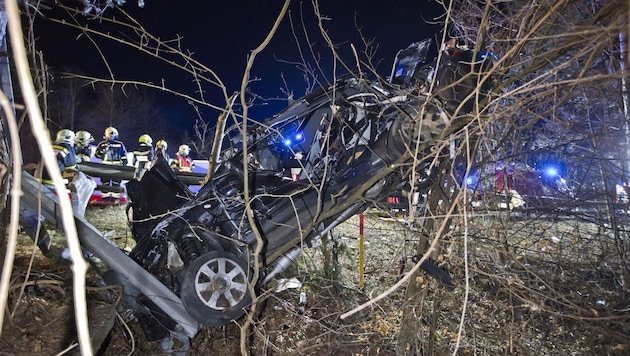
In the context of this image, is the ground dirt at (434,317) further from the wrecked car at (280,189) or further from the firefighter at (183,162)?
the firefighter at (183,162)

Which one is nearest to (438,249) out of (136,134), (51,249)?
(51,249)

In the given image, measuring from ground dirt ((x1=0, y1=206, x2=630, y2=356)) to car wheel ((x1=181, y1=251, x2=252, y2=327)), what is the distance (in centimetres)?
36

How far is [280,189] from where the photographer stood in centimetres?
457

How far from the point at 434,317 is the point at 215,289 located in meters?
1.97

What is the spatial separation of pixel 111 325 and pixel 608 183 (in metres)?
4.96

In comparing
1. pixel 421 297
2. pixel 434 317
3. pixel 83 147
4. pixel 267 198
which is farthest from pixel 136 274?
pixel 83 147

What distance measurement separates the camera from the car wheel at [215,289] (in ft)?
12.5

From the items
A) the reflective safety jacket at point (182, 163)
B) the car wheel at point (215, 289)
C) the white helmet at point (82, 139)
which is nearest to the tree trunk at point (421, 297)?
the car wheel at point (215, 289)

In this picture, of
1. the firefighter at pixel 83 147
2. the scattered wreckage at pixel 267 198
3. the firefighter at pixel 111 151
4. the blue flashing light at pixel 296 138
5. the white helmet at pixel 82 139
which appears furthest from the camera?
the firefighter at pixel 111 151

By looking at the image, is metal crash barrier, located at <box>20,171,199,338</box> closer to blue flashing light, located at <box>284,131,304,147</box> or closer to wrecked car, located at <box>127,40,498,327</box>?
wrecked car, located at <box>127,40,498,327</box>

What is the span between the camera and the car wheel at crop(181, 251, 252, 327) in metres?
3.82

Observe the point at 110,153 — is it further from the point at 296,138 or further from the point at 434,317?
the point at 434,317

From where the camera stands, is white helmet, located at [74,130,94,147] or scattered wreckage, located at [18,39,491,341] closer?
scattered wreckage, located at [18,39,491,341]

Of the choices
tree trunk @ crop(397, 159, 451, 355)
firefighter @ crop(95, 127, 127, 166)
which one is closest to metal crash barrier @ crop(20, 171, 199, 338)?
tree trunk @ crop(397, 159, 451, 355)
